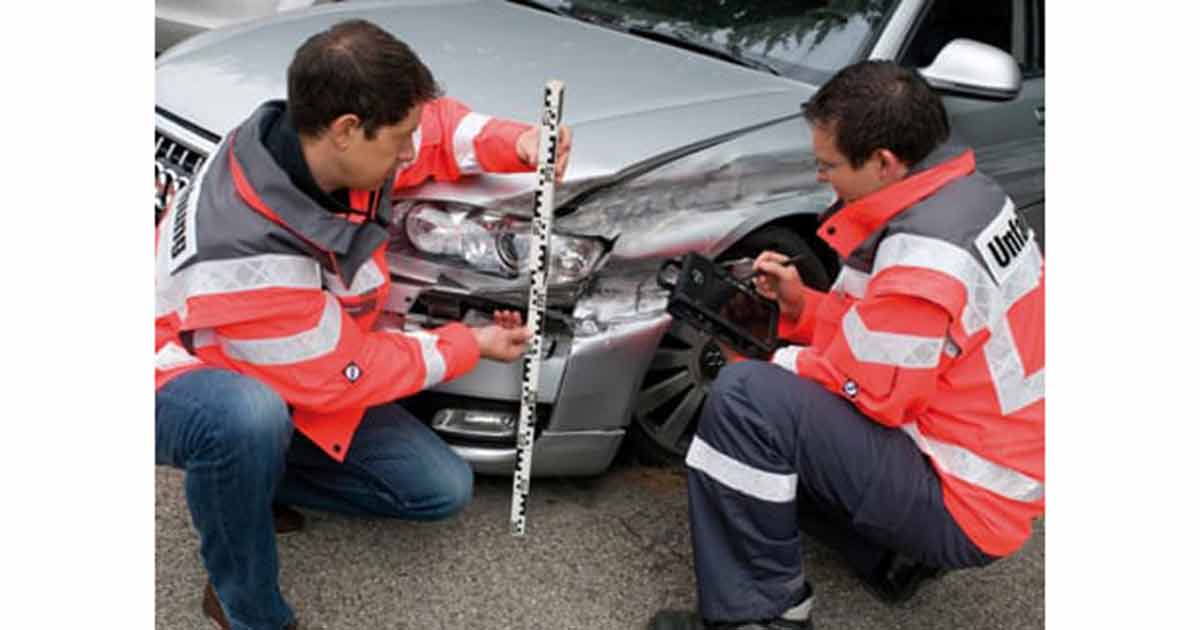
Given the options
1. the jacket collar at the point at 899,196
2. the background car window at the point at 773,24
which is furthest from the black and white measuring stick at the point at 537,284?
the background car window at the point at 773,24

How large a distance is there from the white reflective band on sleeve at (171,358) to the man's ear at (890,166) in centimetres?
145

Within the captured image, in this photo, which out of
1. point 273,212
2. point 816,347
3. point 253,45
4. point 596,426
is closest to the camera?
point 273,212

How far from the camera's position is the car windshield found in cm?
347

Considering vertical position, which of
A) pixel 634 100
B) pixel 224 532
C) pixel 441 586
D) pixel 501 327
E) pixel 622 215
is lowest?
pixel 441 586

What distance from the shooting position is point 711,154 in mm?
2998

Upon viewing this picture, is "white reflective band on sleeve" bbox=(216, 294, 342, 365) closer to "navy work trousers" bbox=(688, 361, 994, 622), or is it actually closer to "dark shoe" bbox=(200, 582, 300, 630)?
"dark shoe" bbox=(200, 582, 300, 630)

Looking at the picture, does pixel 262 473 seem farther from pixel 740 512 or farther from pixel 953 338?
pixel 953 338

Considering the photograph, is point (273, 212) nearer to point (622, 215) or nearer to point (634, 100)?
point (622, 215)

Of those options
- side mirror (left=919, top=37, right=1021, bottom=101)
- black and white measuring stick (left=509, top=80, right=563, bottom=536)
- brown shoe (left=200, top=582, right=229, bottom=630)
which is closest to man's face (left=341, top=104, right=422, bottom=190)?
black and white measuring stick (left=509, top=80, right=563, bottom=536)

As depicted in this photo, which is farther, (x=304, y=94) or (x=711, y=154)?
(x=711, y=154)

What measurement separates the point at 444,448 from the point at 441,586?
328mm

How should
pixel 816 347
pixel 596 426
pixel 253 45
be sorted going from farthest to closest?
pixel 253 45
pixel 596 426
pixel 816 347

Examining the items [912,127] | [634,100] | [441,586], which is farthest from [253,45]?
[912,127]

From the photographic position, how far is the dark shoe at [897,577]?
9.53ft
